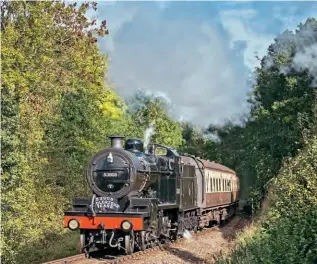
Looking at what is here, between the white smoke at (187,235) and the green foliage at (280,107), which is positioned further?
the green foliage at (280,107)

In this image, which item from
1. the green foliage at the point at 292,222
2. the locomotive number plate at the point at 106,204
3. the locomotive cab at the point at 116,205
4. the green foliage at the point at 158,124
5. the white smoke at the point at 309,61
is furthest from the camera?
the green foliage at the point at 158,124

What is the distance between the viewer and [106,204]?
1471 centimetres

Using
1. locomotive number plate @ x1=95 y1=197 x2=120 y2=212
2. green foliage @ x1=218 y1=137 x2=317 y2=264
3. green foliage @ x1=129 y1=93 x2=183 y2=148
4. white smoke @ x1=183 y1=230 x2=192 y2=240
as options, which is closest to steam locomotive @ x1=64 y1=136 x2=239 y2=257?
locomotive number plate @ x1=95 y1=197 x2=120 y2=212

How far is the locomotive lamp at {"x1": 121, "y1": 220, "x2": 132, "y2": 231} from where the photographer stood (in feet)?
46.2

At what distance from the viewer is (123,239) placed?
1484 centimetres

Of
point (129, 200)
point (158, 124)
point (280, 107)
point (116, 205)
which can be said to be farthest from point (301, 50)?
point (158, 124)

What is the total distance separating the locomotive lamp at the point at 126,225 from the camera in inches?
554

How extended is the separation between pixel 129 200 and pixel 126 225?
797mm

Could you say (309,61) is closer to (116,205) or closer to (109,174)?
(109,174)

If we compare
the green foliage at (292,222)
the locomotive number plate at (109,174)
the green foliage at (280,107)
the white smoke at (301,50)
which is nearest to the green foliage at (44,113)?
the locomotive number plate at (109,174)

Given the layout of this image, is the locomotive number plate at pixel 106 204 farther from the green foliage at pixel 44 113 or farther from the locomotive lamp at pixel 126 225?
the green foliage at pixel 44 113

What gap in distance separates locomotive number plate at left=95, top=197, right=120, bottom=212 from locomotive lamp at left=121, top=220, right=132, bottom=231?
2.10ft

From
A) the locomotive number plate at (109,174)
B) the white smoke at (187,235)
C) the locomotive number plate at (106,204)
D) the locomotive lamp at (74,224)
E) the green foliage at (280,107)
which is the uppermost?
the green foliage at (280,107)

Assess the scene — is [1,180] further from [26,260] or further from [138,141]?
[138,141]
